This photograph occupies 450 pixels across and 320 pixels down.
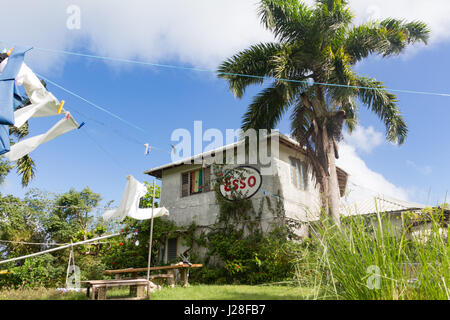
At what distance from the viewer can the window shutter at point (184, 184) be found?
14.1 metres

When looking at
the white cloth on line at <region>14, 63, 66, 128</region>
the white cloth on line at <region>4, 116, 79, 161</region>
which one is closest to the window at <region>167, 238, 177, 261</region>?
the white cloth on line at <region>4, 116, 79, 161</region>

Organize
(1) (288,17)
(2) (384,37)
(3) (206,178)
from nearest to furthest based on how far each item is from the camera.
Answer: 1. (2) (384,37)
2. (1) (288,17)
3. (3) (206,178)

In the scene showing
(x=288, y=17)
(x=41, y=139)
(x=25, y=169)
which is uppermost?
(x=288, y=17)

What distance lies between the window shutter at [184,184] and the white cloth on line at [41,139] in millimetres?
8028

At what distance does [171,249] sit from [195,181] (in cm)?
306

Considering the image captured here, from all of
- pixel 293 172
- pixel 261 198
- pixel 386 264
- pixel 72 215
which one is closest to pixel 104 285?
pixel 386 264

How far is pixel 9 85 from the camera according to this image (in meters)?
5.47

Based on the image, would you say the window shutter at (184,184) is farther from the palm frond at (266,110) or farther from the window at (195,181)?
the palm frond at (266,110)

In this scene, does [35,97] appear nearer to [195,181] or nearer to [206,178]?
[206,178]

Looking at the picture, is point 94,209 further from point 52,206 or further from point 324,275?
point 324,275

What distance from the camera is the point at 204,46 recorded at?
7801 millimetres

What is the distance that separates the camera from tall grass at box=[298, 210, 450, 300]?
225 centimetres

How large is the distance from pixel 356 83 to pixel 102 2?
26.1 feet
